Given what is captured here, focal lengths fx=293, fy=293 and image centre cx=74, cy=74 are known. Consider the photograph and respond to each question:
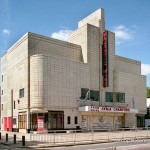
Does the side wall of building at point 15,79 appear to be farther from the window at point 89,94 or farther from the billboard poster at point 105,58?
the billboard poster at point 105,58

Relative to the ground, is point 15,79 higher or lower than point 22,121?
higher

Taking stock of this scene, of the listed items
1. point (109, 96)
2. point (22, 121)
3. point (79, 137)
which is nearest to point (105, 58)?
point (109, 96)

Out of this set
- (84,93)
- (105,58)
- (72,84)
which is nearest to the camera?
(72,84)

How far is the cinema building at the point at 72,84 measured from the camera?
46594 millimetres

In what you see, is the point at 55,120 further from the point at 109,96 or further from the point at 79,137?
the point at 79,137

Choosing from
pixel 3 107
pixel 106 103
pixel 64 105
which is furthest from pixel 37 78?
pixel 3 107

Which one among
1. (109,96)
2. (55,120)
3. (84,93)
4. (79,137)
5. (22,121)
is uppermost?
(84,93)

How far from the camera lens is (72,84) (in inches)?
1940

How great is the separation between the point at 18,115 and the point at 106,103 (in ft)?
53.0

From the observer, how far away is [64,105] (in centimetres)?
4784

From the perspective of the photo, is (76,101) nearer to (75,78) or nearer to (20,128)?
(75,78)

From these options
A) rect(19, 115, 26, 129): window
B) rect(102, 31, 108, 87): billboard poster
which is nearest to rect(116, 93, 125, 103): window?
rect(102, 31, 108, 87): billboard poster

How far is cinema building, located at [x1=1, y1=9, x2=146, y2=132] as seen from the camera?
46.6 m

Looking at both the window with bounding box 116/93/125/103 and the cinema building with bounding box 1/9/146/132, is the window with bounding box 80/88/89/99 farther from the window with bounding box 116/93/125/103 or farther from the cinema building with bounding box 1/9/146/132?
the window with bounding box 116/93/125/103
